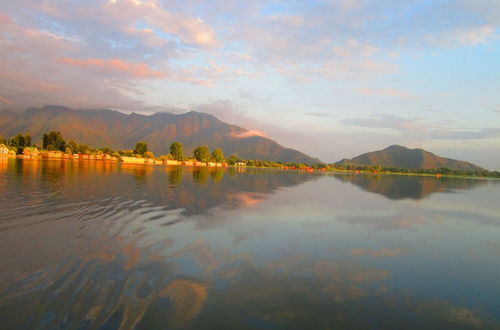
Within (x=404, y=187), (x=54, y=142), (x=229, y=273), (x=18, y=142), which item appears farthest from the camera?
(x=18, y=142)

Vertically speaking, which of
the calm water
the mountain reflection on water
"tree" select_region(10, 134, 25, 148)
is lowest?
the mountain reflection on water

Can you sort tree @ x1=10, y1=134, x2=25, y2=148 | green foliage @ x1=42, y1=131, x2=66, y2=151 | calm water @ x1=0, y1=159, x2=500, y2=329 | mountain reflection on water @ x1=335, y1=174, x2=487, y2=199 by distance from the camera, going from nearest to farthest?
calm water @ x1=0, y1=159, x2=500, y2=329, mountain reflection on water @ x1=335, y1=174, x2=487, y2=199, green foliage @ x1=42, y1=131, x2=66, y2=151, tree @ x1=10, y1=134, x2=25, y2=148

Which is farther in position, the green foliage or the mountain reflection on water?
the green foliage

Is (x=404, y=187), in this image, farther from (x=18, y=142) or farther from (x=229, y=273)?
(x=18, y=142)

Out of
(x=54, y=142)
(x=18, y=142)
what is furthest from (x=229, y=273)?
(x=18, y=142)

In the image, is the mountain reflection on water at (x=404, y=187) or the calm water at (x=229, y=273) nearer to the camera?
the calm water at (x=229, y=273)

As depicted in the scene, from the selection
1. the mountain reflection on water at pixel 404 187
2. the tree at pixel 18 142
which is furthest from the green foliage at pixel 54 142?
the mountain reflection on water at pixel 404 187

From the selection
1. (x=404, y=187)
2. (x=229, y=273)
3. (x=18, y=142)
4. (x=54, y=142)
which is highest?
(x=54, y=142)

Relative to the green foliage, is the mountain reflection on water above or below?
below

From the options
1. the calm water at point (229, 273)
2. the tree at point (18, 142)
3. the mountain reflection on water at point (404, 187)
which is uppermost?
the tree at point (18, 142)

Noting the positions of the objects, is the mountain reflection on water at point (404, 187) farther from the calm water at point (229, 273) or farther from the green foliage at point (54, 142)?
the green foliage at point (54, 142)

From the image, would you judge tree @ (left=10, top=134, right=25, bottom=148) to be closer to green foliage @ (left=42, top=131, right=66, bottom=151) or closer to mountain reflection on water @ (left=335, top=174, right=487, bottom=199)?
green foliage @ (left=42, top=131, right=66, bottom=151)

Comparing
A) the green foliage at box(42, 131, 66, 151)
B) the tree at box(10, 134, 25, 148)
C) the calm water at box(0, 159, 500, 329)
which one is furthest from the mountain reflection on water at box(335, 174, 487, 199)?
the tree at box(10, 134, 25, 148)

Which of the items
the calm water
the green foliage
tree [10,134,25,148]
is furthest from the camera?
tree [10,134,25,148]
